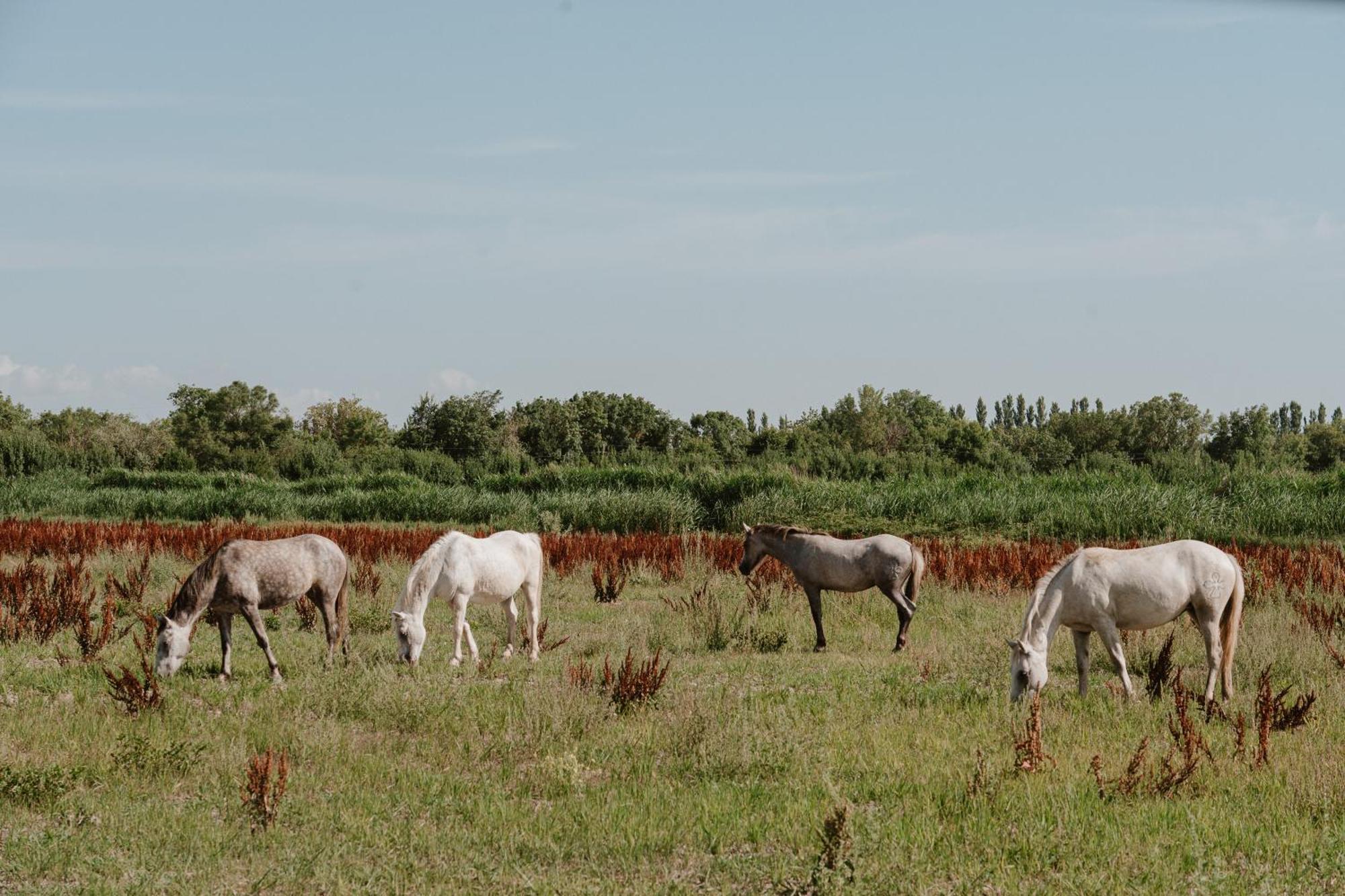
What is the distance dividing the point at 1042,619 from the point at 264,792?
593cm

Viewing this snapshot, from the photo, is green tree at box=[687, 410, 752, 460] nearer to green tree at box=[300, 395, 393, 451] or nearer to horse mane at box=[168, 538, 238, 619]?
green tree at box=[300, 395, 393, 451]

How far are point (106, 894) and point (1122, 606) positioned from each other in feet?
24.7

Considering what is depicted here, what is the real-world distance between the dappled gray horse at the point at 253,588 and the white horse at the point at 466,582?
0.92m

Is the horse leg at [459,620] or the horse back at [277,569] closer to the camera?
the horse back at [277,569]

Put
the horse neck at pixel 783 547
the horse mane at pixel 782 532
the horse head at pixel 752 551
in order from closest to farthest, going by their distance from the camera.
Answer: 1. the horse neck at pixel 783 547
2. the horse mane at pixel 782 532
3. the horse head at pixel 752 551

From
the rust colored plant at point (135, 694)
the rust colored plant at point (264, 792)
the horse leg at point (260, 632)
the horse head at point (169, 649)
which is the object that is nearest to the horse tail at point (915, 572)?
the horse leg at point (260, 632)

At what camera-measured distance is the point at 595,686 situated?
912 centimetres

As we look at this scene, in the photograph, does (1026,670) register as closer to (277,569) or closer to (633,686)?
(633,686)

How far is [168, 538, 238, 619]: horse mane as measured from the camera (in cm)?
995

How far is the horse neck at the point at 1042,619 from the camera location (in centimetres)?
870

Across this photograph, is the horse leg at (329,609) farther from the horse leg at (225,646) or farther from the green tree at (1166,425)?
the green tree at (1166,425)

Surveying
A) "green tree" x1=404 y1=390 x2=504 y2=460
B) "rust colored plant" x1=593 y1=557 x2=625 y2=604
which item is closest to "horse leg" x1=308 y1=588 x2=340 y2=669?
"rust colored plant" x1=593 y1=557 x2=625 y2=604

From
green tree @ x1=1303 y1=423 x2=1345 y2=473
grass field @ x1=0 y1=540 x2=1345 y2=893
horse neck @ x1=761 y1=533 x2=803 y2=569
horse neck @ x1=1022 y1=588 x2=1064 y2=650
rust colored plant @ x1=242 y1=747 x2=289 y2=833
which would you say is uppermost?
green tree @ x1=1303 y1=423 x2=1345 y2=473

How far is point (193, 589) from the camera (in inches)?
392
